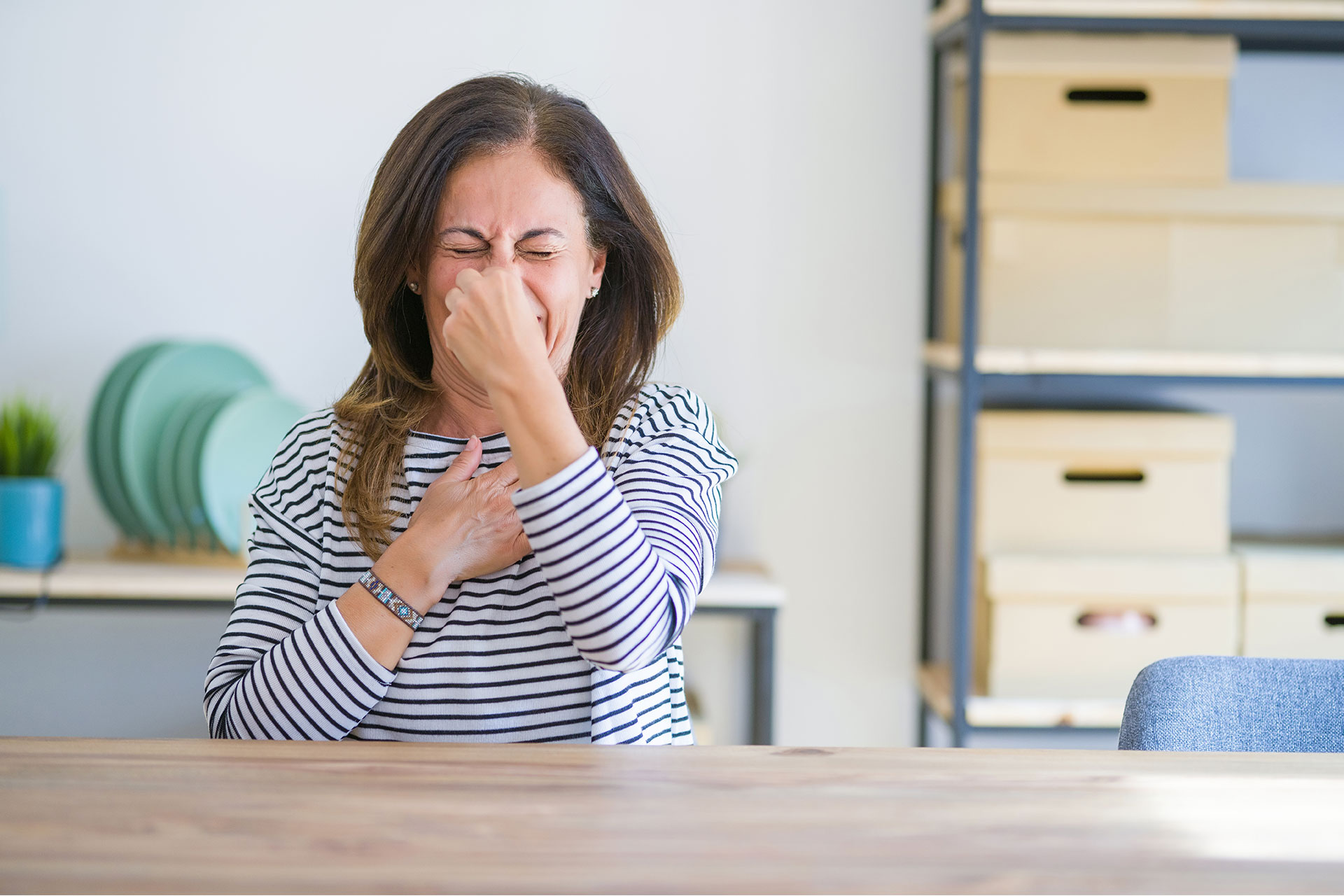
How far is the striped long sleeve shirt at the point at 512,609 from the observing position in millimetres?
895

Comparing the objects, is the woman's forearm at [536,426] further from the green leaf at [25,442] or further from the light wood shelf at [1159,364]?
the green leaf at [25,442]

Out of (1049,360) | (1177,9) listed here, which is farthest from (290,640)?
(1177,9)

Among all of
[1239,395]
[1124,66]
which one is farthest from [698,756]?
[1239,395]

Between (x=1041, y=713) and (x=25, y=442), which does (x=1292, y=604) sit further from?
(x=25, y=442)

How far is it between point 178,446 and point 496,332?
1.36 m

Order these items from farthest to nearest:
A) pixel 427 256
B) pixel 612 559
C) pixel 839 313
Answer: pixel 839 313, pixel 427 256, pixel 612 559

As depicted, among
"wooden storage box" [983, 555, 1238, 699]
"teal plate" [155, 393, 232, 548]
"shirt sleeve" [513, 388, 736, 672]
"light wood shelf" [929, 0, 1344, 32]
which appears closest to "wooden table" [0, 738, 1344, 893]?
"shirt sleeve" [513, 388, 736, 672]

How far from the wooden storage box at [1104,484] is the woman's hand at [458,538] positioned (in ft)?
4.09

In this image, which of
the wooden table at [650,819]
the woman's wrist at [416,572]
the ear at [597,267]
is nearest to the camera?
the wooden table at [650,819]

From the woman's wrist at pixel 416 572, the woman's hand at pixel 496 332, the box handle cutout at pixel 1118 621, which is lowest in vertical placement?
the box handle cutout at pixel 1118 621

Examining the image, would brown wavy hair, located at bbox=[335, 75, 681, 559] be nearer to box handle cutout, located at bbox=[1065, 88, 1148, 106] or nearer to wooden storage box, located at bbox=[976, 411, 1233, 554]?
wooden storage box, located at bbox=[976, 411, 1233, 554]

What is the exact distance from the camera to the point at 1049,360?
2025 mm

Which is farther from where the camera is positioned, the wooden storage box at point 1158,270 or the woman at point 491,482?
the wooden storage box at point 1158,270

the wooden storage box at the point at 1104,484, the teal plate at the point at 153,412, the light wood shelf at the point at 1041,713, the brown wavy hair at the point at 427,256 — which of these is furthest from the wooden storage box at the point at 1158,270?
the teal plate at the point at 153,412
